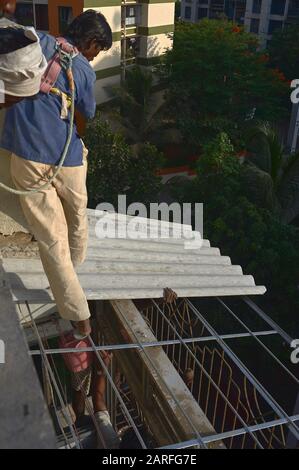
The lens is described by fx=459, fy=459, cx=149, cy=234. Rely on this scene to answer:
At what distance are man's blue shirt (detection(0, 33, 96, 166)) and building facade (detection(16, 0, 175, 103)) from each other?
1486 cm

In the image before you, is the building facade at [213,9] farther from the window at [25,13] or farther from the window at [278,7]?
the window at [25,13]

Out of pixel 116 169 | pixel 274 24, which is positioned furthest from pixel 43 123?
pixel 274 24

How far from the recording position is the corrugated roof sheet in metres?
3.88

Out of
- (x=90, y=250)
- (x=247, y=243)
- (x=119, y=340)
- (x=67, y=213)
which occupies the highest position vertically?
(x=67, y=213)

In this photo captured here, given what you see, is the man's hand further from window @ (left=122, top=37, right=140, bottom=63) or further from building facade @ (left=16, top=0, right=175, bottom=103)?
window @ (left=122, top=37, right=140, bottom=63)

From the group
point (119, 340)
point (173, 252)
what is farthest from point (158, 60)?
point (119, 340)

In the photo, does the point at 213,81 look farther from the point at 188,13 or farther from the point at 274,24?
the point at 188,13

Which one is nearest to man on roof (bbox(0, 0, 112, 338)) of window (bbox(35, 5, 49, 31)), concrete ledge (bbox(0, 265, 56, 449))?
concrete ledge (bbox(0, 265, 56, 449))

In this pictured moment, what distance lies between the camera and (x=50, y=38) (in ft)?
10.3

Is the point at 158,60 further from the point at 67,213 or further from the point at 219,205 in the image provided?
the point at 67,213

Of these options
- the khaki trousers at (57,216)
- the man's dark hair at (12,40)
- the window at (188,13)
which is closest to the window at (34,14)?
the khaki trousers at (57,216)

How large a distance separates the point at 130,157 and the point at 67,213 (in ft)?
39.2

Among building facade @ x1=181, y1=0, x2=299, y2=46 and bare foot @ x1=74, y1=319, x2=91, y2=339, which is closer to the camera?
bare foot @ x1=74, y1=319, x2=91, y2=339

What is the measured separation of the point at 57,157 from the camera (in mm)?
3248
